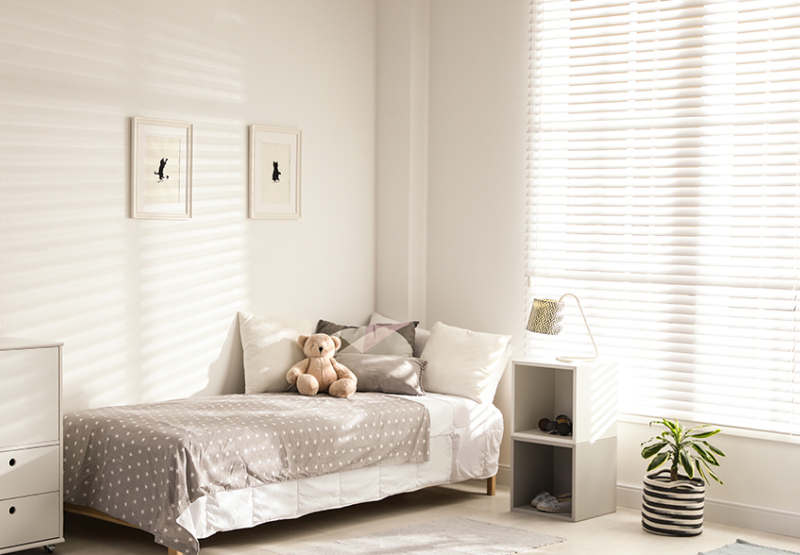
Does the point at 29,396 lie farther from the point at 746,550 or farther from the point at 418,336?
the point at 746,550

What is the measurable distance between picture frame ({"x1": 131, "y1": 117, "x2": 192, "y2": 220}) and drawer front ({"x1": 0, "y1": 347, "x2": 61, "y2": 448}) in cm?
87

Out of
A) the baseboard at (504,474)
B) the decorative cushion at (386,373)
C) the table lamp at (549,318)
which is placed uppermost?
the table lamp at (549,318)

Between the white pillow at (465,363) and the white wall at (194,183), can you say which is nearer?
the white wall at (194,183)

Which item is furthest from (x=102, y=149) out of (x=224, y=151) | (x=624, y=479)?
(x=624, y=479)

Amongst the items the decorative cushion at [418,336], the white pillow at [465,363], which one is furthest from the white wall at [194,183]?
the white pillow at [465,363]

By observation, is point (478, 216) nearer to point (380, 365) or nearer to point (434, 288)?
point (434, 288)

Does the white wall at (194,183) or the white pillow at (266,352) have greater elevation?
the white wall at (194,183)

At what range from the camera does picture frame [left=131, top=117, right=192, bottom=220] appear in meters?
4.04

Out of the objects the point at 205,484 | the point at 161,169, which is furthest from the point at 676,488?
the point at 161,169

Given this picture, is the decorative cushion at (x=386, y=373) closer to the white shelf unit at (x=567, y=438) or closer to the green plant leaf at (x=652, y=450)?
the white shelf unit at (x=567, y=438)

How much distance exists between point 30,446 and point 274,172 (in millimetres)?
1895

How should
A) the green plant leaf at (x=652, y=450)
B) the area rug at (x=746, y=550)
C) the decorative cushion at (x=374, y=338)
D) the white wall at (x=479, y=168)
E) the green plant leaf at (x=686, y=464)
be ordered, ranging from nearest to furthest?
1. the area rug at (x=746, y=550)
2. the green plant leaf at (x=686, y=464)
3. the green plant leaf at (x=652, y=450)
4. the decorative cushion at (x=374, y=338)
5. the white wall at (x=479, y=168)

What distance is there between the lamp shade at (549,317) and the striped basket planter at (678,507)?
0.84m

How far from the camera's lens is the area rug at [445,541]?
357cm
